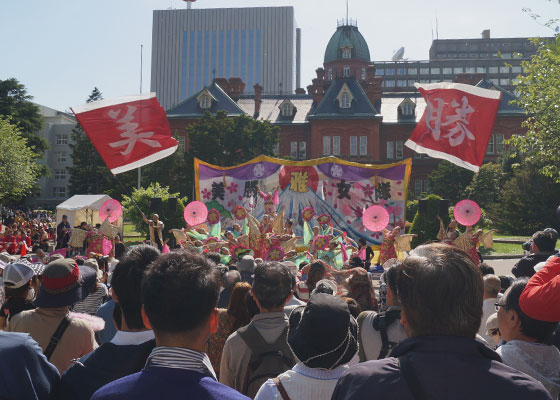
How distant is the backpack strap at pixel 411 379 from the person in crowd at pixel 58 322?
7.52ft

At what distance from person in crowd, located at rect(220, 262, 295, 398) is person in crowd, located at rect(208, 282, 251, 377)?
1.81 ft

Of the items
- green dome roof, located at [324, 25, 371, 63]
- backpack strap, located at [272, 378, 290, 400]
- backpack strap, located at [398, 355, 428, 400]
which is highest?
green dome roof, located at [324, 25, 371, 63]


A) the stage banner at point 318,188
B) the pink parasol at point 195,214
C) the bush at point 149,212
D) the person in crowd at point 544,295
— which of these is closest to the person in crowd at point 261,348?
the person in crowd at point 544,295

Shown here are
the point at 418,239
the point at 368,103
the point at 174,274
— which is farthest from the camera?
the point at 368,103

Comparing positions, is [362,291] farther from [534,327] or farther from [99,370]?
[99,370]

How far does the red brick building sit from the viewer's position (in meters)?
49.9

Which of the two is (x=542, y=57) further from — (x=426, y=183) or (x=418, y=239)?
(x=426, y=183)

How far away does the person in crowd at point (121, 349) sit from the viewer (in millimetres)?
2506

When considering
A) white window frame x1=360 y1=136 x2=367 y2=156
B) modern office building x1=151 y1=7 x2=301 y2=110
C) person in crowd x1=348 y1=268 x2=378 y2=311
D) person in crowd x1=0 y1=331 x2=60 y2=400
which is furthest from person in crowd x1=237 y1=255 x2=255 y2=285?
modern office building x1=151 y1=7 x2=301 y2=110

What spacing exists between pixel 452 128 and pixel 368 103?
1568 inches

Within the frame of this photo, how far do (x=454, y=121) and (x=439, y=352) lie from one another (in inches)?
417

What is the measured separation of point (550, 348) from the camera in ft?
9.66

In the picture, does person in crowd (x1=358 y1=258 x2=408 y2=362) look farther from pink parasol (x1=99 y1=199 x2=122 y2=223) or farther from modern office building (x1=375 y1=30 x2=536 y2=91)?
modern office building (x1=375 y1=30 x2=536 y2=91)

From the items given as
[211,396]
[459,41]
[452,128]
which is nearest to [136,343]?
[211,396]
